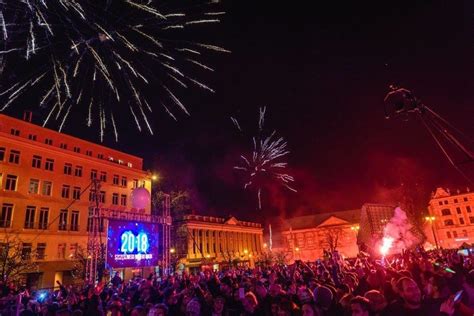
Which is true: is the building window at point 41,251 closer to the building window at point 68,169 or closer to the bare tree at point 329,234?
the building window at point 68,169

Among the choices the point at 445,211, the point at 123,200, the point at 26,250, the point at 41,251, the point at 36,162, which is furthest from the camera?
the point at 445,211

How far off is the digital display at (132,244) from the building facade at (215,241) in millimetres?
21666

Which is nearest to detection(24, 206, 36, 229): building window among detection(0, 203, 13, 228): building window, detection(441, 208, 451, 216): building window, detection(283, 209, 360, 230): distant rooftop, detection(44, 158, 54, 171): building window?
detection(0, 203, 13, 228): building window

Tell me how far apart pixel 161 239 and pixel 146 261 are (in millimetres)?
2361

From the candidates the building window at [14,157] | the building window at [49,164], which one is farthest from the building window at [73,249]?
the building window at [14,157]

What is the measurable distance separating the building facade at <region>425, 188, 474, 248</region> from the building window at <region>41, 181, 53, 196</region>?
8293 cm

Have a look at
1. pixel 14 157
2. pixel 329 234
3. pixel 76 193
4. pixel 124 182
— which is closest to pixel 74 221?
pixel 76 193

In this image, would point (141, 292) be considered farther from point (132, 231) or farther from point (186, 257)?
point (186, 257)

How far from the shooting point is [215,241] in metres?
66.6

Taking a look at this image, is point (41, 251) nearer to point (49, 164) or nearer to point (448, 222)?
point (49, 164)

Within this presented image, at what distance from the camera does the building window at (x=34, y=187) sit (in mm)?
35000

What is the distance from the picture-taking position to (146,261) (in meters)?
25.5

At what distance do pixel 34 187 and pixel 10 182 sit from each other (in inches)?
103

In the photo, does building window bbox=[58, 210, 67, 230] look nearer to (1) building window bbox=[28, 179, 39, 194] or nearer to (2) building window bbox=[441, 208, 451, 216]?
(1) building window bbox=[28, 179, 39, 194]
